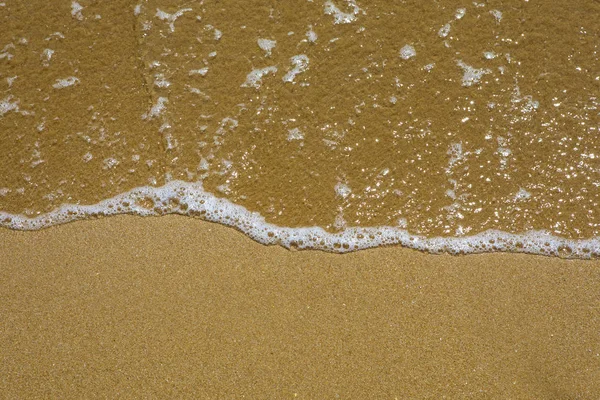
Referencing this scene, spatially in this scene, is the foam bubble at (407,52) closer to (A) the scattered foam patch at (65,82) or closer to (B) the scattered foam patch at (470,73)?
(B) the scattered foam patch at (470,73)

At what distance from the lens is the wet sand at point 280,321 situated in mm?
2145

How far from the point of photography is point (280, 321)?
2.22 meters

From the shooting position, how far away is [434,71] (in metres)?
2.59

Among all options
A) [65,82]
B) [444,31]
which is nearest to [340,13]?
[444,31]

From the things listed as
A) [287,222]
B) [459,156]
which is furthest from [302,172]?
[459,156]

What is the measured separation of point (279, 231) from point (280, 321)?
0.40m

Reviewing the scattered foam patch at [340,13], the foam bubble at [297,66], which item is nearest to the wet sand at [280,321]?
the foam bubble at [297,66]

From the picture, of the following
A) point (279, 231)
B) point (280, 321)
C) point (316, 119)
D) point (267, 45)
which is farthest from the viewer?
point (267, 45)

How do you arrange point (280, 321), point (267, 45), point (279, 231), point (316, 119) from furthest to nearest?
1. point (267, 45)
2. point (316, 119)
3. point (279, 231)
4. point (280, 321)

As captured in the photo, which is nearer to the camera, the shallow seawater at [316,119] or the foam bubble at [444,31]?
the shallow seawater at [316,119]

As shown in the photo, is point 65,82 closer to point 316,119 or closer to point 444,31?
point 316,119

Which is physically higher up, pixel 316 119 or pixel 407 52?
pixel 407 52

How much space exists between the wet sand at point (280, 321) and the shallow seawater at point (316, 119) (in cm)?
13

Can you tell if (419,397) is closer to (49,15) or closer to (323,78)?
(323,78)
